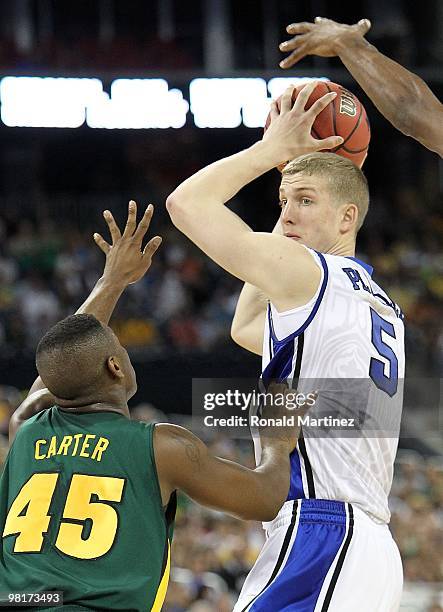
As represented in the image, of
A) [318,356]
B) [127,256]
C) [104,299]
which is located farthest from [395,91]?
[104,299]

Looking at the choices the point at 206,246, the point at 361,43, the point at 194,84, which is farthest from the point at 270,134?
the point at 194,84

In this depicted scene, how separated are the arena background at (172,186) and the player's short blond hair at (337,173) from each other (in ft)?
20.8

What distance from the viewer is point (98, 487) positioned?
2.76m

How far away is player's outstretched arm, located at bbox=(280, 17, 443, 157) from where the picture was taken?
3453mm

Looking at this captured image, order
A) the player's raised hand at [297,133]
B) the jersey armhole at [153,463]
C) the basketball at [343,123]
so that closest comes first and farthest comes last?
the jersey armhole at [153,463]
the player's raised hand at [297,133]
the basketball at [343,123]

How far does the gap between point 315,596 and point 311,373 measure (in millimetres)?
668

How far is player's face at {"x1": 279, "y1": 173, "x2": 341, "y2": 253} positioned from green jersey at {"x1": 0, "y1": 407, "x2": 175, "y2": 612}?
35.6 inches

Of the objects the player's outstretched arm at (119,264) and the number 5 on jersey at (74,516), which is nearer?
the number 5 on jersey at (74,516)

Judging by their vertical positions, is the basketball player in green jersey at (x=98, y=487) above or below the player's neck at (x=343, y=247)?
below

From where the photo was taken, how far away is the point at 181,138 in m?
17.7

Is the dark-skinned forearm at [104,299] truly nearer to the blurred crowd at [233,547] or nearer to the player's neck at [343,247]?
the player's neck at [343,247]

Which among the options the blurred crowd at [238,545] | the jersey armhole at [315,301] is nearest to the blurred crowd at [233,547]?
the blurred crowd at [238,545]

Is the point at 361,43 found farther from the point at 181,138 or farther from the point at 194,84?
the point at 181,138

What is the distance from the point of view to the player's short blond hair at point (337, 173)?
3338 mm
